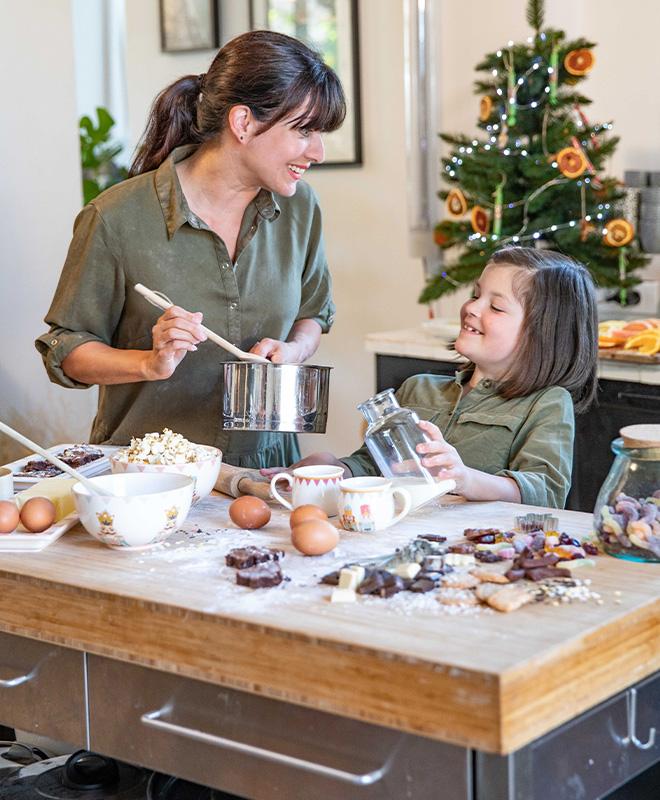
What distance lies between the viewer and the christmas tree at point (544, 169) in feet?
11.3

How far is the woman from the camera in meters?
2.15

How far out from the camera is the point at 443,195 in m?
3.74

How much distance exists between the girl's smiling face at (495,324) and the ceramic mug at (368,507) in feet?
1.72

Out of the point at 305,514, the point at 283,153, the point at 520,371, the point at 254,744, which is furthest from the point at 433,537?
the point at 283,153

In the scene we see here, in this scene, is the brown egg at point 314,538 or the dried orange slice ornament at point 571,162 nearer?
the brown egg at point 314,538

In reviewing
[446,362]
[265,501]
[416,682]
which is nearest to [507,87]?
[446,362]

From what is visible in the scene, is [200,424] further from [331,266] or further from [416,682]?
[331,266]

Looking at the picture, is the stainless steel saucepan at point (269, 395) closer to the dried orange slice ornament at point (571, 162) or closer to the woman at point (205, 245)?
the woman at point (205, 245)

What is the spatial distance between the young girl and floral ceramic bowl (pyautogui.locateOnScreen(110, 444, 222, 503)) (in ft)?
0.84

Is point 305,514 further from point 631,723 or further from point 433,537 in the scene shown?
point 631,723

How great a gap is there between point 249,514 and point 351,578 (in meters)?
0.33

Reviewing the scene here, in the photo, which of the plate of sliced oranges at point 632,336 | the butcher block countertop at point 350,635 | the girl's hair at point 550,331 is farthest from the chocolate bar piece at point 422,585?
the plate of sliced oranges at point 632,336

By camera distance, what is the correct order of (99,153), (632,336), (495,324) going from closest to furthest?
(495,324) < (632,336) < (99,153)

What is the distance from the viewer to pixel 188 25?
16.6 ft
